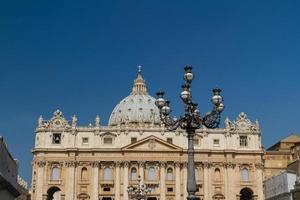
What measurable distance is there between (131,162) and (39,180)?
1193cm

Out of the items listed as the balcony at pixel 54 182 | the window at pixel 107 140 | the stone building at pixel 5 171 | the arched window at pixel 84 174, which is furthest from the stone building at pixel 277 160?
the stone building at pixel 5 171

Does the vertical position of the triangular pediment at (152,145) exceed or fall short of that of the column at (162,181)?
it exceeds it

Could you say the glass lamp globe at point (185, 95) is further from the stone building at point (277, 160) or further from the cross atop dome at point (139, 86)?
the cross atop dome at point (139, 86)

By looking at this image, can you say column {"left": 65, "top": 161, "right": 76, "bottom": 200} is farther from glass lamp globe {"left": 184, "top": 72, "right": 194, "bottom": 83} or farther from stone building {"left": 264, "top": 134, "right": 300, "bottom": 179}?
glass lamp globe {"left": 184, "top": 72, "right": 194, "bottom": 83}

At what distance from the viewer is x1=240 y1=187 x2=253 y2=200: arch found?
72.4m

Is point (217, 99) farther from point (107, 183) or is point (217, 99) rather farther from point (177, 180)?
point (107, 183)

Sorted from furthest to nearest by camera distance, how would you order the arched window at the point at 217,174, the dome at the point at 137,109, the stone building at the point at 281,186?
the dome at the point at 137,109 < the arched window at the point at 217,174 < the stone building at the point at 281,186

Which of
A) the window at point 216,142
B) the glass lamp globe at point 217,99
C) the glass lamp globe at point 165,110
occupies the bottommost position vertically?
the glass lamp globe at point 165,110

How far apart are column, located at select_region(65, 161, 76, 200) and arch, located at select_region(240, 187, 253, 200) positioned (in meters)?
22.4

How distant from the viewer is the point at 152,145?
71188mm

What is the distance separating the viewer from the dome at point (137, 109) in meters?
92.7

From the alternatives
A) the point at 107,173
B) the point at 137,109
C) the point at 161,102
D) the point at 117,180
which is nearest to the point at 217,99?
the point at 161,102

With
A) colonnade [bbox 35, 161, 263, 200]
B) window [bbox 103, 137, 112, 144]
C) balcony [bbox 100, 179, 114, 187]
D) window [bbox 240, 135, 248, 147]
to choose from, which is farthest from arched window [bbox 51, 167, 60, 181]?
window [bbox 240, 135, 248, 147]

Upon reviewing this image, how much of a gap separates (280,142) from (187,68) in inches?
2547
